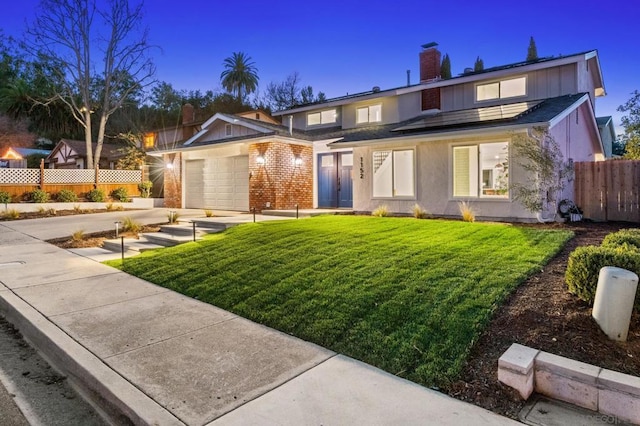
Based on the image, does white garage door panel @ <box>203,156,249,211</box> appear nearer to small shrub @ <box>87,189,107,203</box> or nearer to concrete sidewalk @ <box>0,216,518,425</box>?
small shrub @ <box>87,189,107,203</box>

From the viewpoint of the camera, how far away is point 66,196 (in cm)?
1808

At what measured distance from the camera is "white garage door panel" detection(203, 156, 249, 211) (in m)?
16.0

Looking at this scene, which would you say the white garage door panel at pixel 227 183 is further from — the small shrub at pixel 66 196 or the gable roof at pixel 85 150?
the gable roof at pixel 85 150

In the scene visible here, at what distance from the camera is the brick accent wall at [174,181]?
1853 cm

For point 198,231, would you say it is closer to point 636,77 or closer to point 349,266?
point 349,266

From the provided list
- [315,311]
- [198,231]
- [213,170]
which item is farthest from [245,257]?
[213,170]

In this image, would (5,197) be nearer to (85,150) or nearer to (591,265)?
(85,150)

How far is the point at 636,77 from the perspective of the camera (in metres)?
18.7

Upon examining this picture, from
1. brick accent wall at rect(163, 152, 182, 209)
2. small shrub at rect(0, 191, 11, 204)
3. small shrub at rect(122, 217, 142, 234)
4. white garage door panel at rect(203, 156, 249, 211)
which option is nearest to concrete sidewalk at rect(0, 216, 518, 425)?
small shrub at rect(122, 217, 142, 234)

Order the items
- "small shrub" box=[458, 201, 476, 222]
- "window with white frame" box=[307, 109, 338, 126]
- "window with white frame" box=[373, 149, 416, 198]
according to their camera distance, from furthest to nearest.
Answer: "window with white frame" box=[307, 109, 338, 126], "window with white frame" box=[373, 149, 416, 198], "small shrub" box=[458, 201, 476, 222]

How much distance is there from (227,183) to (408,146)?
8.08 m

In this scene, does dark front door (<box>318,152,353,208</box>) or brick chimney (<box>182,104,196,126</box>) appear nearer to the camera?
dark front door (<box>318,152,353,208</box>)

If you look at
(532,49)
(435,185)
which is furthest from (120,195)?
(532,49)

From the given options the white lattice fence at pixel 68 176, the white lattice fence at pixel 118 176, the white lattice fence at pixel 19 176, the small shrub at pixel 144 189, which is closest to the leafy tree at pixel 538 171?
the small shrub at pixel 144 189
